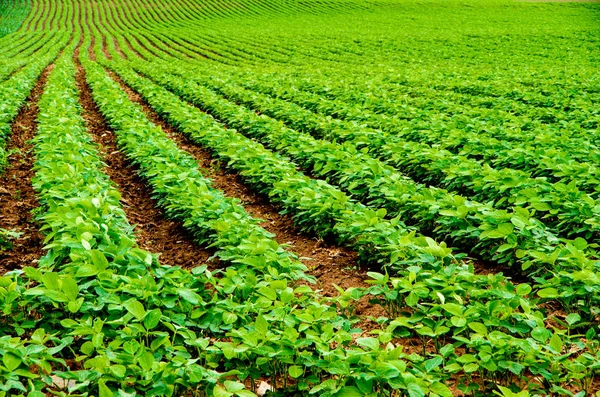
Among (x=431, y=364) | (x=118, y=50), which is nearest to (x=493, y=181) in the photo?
(x=431, y=364)

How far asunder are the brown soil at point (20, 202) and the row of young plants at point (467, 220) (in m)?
3.53

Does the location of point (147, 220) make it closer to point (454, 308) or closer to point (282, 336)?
point (282, 336)

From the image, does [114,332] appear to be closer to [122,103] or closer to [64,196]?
[64,196]

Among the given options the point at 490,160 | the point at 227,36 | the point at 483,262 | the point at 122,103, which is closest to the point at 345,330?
the point at 483,262

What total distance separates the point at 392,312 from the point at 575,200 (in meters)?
2.52

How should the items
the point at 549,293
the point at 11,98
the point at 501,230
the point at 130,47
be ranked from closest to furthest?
the point at 549,293, the point at 501,230, the point at 11,98, the point at 130,47

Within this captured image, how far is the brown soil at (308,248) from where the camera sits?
4477 millimetres

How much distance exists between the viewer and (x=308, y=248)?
532 cm

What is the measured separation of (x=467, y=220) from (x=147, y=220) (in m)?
3.73

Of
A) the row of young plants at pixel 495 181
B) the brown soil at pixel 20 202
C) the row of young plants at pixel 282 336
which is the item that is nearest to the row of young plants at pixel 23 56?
the brown soil at pixel 20 202

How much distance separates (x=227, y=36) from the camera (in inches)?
1455

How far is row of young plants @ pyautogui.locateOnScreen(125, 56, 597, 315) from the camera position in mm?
3725

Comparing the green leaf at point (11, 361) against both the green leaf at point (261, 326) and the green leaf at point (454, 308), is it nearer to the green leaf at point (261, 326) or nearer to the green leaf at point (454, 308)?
the green leaf at point (261, 326)

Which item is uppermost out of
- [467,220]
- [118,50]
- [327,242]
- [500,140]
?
[467,220]
